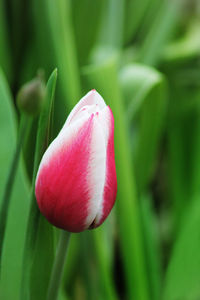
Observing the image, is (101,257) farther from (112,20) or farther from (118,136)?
(112,20)

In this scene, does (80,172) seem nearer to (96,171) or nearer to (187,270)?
(96,171)

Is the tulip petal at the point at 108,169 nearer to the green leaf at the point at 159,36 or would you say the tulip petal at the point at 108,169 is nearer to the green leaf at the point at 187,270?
the green leaf at the point at 187,270

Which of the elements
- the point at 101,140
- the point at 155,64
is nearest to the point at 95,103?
the point at 101,140

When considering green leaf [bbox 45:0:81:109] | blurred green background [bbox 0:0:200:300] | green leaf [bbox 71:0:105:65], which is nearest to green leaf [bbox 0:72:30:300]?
blurred green background [bbox 0:0:200:300]

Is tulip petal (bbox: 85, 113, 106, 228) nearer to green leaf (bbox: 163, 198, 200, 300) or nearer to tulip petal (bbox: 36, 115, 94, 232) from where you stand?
tulip petal (bbox: 36, 115, 94, 232)

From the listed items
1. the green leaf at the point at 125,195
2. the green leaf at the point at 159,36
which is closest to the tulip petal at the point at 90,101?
the green leaf at the point at 125,195

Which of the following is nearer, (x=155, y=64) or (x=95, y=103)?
(x=95, y=103)
